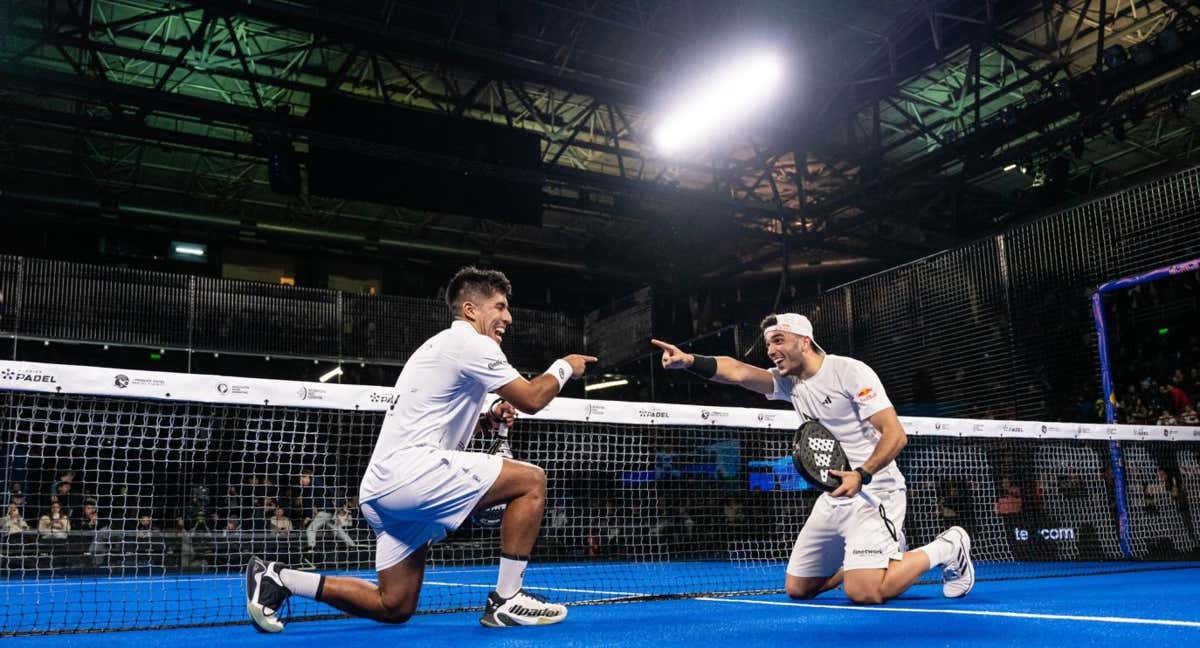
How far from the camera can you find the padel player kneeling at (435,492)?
4395 mm

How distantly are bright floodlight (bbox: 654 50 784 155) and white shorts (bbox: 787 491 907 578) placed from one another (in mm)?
8651

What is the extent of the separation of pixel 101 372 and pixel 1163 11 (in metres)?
15.0

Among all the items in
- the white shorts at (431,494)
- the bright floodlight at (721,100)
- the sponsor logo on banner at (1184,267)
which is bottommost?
the white shorts at (431,494)

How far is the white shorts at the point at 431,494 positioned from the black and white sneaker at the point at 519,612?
470mm

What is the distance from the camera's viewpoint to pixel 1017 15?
13.3 m

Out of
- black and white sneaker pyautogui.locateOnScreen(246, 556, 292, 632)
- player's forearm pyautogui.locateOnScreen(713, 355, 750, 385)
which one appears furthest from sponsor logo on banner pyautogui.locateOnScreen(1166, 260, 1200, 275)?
black and white sneaker pyautogui.locateOnScreen(246, 556, 292, 632)

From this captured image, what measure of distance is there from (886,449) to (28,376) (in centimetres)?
448

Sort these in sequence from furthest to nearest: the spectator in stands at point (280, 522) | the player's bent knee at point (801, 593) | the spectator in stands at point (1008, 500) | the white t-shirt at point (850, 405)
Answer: the spectator in stands at point (1008, 500), the spectator in stands at point (280, 522), the player's bent knee at point (801, 593), the white t-shirt at point (850, 405)

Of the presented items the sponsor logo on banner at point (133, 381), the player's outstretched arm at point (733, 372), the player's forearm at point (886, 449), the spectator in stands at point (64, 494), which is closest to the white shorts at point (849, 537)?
the player's forearm at point (886, 449)

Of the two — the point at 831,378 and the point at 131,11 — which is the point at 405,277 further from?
the point at 831,378

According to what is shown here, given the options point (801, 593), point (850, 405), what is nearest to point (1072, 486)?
point (801, 593)

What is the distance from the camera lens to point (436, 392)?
453 centimetres

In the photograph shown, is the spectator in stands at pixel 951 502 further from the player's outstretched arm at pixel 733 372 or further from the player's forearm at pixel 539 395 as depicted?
the player's forearm at pixel 539 395

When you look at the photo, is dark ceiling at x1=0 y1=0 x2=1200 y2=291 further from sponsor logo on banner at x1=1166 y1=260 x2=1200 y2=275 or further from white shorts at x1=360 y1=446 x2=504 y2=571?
white shorts at x1=360 y1=446 x2=504 y2=571
